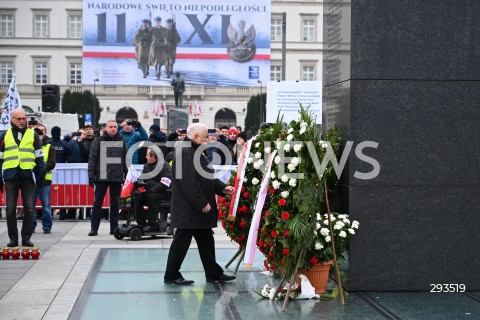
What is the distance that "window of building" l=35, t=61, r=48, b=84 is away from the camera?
89.2 m

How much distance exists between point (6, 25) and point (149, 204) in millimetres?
79653

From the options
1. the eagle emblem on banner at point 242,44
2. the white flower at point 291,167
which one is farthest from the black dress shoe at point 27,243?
the eagle emblem on banner at point 242,44

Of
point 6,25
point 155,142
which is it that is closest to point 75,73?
point 6,25

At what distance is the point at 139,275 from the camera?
975 centimetres

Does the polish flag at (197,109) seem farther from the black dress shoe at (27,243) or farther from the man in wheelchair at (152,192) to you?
the black dress shoe at (27,243)

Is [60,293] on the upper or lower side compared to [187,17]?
lower

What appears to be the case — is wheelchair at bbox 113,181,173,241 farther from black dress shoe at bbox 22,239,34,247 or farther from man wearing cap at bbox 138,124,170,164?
man wearing cap at bbox 138,124,170,164

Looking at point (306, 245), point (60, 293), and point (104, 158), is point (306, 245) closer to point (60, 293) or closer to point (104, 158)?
point (60, 293)

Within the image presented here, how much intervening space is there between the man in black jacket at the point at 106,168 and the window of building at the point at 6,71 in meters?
77.6

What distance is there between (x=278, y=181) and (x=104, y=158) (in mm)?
6669

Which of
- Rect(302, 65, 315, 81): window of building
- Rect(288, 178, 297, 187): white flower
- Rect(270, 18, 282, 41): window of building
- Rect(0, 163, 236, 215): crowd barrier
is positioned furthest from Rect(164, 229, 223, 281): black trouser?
Rect(302, 65, 315, 81): window of building

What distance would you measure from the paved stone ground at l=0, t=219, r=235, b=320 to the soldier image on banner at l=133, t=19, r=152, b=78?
2316 inches

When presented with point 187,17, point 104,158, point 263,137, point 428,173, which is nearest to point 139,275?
point 263,137

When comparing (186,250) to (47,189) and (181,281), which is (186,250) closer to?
(181,281)
